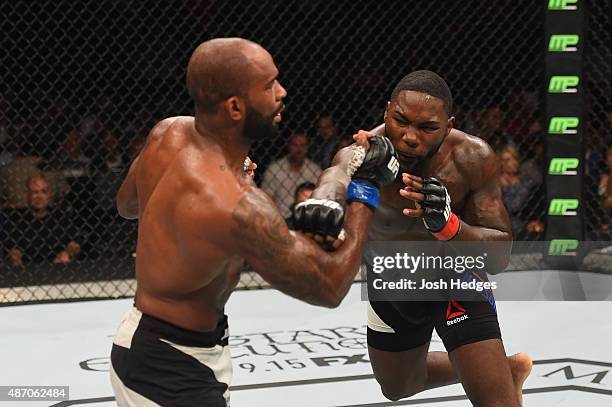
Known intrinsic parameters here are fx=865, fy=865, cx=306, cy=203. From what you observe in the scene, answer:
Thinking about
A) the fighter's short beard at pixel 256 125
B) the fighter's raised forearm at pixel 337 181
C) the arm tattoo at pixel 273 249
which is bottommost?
the arm tattoo at pixel 273 249

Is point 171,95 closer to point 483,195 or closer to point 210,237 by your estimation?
point 483,195

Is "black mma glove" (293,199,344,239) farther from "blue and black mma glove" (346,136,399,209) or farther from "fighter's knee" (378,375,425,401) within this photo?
"fighter's knee" (378,375,425,401)

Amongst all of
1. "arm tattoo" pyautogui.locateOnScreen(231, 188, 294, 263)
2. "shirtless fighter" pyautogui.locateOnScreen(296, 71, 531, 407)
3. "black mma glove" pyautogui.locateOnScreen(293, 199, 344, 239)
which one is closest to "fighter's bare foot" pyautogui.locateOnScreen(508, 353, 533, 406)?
"shirtless fighter" pyautogui.locateOnScreen(296, 71, 531, 407)

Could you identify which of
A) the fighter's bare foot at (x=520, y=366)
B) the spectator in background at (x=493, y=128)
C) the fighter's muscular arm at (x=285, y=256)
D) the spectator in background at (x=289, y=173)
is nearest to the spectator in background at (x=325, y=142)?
the spectator in background at (x=289, y=173)

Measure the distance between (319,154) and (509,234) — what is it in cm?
302

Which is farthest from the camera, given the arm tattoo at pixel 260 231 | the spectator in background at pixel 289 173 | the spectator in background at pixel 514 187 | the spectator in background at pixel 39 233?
the spectator in background at pixel 514 187

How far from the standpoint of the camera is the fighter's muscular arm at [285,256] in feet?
5.07

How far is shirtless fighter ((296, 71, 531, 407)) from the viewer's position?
6.98 ft

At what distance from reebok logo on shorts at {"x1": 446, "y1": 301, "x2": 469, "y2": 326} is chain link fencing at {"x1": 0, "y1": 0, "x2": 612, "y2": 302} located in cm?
249

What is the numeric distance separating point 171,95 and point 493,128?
2.03m

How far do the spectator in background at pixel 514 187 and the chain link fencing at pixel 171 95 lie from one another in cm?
→ 1

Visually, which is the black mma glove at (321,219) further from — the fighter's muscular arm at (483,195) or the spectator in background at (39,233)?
the spectator in background at (39,233)

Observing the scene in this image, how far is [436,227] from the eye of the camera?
2082mm

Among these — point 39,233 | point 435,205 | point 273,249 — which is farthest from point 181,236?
point 39,233
